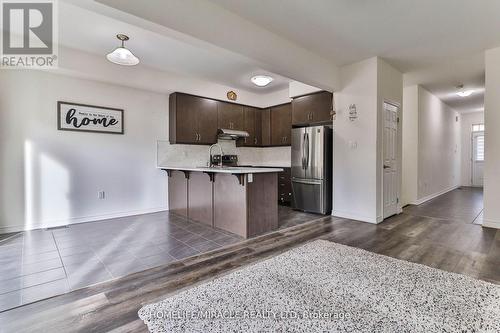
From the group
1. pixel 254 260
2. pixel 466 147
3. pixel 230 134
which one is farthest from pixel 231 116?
pixel 466 147

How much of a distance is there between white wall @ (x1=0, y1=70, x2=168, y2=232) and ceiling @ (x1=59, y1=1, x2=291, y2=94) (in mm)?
824

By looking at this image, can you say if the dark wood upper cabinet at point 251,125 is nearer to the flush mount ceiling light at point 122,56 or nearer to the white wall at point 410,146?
the flush mount ceiling light at point 122,56

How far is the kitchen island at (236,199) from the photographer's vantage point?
3.31 metres

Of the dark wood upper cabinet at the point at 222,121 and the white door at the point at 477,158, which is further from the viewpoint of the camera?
the white door at the point at 477,158

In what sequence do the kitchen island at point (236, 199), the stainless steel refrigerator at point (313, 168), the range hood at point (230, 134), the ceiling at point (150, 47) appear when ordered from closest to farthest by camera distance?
the ceiling at point (150, 47) → the kitchen island at point (236, 199) → the stainless steel refrigerator at point (313, 168) → the range hood at point (230, 134)

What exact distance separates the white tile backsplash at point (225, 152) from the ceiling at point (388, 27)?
2.82 metres

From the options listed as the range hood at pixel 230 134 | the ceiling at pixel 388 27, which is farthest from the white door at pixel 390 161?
the range hood at pixel 230 134

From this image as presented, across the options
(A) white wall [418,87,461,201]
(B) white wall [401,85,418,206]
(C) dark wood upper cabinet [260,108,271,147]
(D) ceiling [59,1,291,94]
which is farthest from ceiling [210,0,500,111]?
(C) dark wood upper cabinet [260,108,271,147]

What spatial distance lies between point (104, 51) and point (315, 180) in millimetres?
4205

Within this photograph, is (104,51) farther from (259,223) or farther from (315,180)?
(315,180)

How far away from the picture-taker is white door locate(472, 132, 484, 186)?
27.9 feet

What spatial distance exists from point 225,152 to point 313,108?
2.37 meters

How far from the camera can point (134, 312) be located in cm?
167

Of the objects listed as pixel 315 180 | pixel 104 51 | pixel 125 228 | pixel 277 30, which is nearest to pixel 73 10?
pixel 104 51
